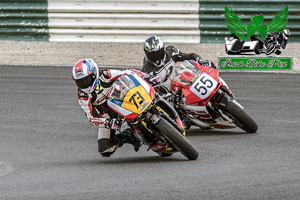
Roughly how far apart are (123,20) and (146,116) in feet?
34.4

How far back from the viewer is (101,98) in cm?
817

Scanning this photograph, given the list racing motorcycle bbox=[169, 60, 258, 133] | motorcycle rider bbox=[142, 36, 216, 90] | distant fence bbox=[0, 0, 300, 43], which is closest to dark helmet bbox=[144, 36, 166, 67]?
motorcycle rider bbox=[142, 36, 216, 90]

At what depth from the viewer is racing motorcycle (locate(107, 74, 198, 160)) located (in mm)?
7738

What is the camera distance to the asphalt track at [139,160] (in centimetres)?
654

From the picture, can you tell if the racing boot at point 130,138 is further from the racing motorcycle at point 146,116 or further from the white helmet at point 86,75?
the white helmet at point 86,75

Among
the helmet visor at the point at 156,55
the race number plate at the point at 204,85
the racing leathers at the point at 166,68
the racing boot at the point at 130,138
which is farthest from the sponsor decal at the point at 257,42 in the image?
the racing boot at the point at 130,138

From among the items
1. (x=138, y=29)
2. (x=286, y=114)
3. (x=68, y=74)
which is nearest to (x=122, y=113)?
(x=286, y=114)

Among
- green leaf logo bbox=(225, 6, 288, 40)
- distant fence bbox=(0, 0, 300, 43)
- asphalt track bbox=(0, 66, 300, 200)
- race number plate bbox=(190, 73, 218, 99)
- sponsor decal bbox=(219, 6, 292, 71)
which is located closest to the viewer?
asphalt track bbox=(0, 66, 300, 200)

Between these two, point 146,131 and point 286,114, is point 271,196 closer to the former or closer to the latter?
point 146,131

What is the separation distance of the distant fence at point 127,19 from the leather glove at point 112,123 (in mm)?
10198

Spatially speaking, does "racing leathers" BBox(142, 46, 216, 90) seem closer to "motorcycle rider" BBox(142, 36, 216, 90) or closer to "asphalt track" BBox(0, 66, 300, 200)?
"motorcycle rider" BBox(142, 36, 216, 90)

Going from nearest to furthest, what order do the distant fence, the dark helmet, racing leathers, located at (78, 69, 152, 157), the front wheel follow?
the front wheel < racing leathers, located at (78, 69, 152, 157) < the dark helmet < the distant fence

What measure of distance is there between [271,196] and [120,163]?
2476 millimetres

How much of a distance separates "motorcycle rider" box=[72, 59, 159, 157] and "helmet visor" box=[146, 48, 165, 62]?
1.62 m
